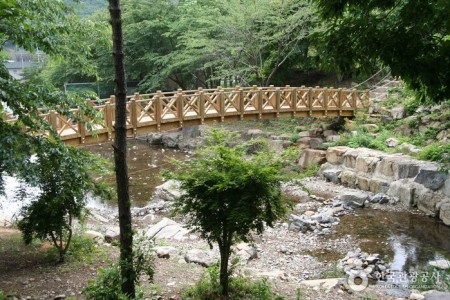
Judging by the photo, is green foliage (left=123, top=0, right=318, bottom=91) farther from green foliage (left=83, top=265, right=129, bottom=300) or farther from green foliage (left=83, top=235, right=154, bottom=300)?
green foliage (left=83, top=265, right=129, bottom=300)

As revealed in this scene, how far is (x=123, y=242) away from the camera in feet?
13.8

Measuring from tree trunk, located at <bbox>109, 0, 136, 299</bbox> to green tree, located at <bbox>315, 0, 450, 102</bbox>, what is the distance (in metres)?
1.83

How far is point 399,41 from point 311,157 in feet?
39.5

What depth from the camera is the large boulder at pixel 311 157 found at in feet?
48.5

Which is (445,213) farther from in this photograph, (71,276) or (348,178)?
(71,276)

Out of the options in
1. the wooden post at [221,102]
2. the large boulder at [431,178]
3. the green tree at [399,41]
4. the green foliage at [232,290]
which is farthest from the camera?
the wooden post at [221,102]

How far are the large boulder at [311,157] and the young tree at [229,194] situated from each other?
10247 mm

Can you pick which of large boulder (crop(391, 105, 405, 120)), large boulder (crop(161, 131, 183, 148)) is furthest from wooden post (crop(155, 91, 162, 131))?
large boulder (crop(161, 131, 183, 148))

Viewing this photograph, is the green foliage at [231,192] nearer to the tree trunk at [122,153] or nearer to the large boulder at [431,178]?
the tree trunk at [122,153]

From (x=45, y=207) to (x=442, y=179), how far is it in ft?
29.4

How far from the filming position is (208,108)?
1312 centimetres

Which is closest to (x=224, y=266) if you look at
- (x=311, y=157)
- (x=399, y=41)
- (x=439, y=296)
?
(x=439, y=296)

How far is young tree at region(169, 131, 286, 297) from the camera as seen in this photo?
446 centimetres

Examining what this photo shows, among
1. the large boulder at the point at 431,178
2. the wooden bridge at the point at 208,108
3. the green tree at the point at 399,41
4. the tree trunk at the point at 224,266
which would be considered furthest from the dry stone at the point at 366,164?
the green tree at the point at 399,41
